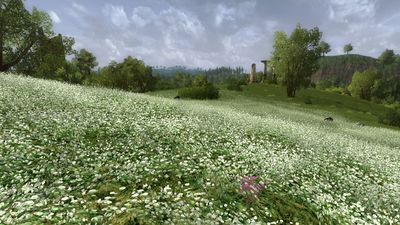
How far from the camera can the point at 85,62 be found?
96750 mm

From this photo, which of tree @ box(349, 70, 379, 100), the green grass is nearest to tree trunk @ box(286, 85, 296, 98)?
the green grass

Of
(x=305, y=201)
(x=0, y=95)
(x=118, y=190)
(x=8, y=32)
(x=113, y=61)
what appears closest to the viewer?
(x=118, y=190)

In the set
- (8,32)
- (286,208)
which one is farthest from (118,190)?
(8,32)

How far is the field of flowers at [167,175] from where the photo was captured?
25.0 feet

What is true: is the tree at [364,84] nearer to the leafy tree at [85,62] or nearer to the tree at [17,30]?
the leafy tree at [85,62]

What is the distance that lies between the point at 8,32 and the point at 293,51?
156ft

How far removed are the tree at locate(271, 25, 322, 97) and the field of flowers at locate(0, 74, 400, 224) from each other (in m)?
42.4

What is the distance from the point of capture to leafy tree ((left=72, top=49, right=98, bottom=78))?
93.9m

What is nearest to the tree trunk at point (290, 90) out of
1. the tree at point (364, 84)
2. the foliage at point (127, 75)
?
the foliage at point (127, 75)

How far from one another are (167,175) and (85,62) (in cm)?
9605

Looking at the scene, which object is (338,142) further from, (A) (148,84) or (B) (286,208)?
(A) (148,84)

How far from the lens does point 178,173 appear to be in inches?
400

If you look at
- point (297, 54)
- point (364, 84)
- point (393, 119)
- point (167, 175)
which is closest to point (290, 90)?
point (297, 54)

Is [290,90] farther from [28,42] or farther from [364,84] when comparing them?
[364,84]
